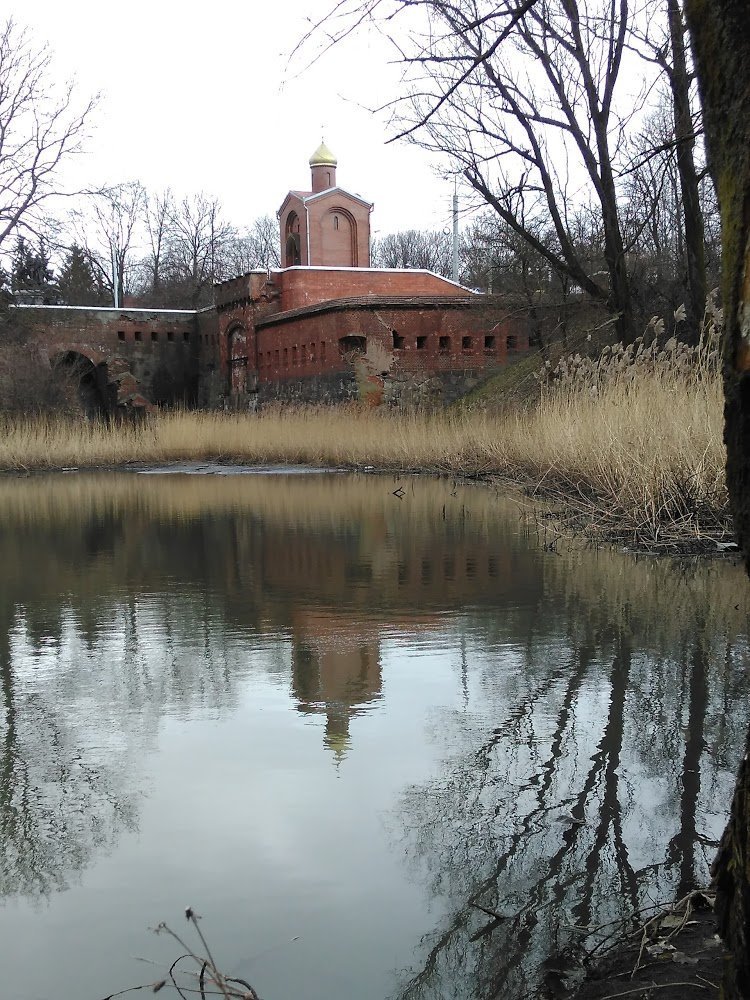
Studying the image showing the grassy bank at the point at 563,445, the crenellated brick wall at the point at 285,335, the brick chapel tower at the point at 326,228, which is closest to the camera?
the grassy bank at the point at 563,445

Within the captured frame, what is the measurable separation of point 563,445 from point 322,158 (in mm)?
34476

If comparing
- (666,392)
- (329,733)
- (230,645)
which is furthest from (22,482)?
(329,733)

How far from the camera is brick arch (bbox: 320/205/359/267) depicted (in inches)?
1489

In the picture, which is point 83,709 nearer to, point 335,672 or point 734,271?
point 335,672

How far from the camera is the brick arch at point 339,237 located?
37812 mm

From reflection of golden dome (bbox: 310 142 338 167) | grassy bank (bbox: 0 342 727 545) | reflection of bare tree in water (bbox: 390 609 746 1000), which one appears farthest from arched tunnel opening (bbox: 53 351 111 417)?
reflection of bare tree in water (bbox: 390 609 746 1000)

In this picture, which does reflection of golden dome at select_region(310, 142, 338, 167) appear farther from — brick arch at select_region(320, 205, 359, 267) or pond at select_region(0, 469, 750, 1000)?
pond at select_region(0, 469, 750, 1000)

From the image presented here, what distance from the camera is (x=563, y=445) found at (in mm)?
8586

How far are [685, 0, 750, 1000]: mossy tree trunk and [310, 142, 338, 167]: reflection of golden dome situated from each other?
40.9 meters

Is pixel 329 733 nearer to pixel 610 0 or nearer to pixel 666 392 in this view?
pixel 666 392

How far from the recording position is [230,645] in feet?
13.3

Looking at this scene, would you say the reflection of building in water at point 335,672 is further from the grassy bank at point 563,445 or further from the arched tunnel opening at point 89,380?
the arched tunnel opening at point 89,380

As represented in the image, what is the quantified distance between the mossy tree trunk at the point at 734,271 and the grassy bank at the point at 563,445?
471cm

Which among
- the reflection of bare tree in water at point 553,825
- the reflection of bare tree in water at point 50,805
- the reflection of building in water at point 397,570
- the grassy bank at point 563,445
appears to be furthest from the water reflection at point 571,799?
the grassy bank at point 563,445
